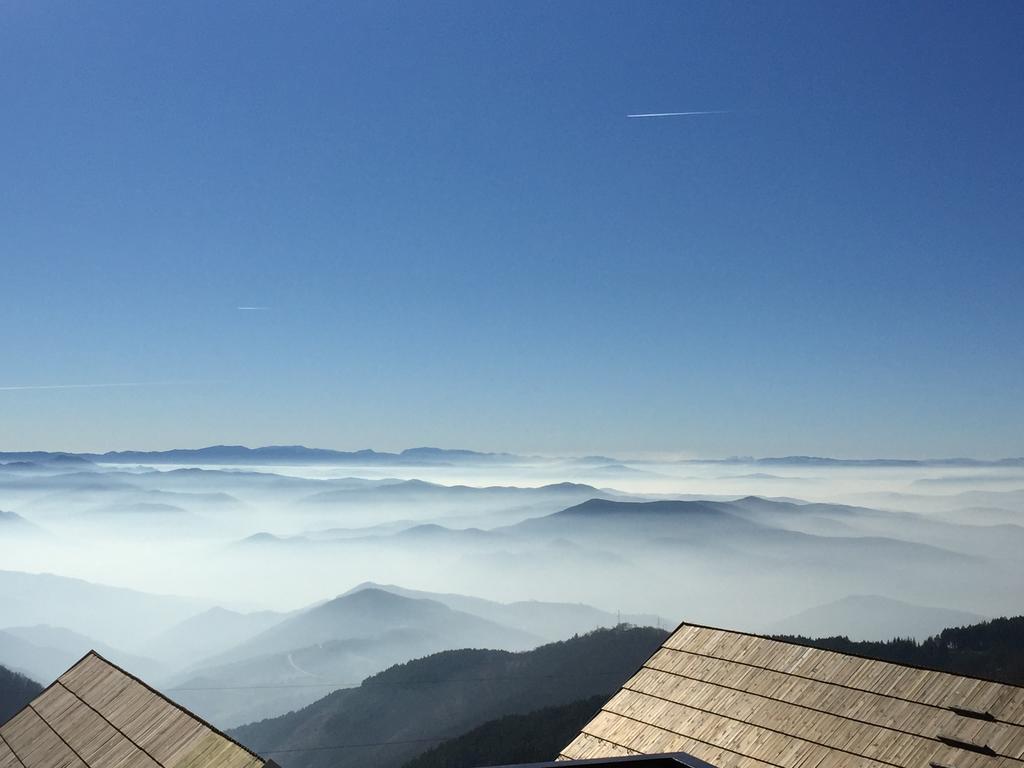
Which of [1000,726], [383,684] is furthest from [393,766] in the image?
[1000,726]

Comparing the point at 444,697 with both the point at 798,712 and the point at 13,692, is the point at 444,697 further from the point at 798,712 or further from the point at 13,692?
the point at 798,712

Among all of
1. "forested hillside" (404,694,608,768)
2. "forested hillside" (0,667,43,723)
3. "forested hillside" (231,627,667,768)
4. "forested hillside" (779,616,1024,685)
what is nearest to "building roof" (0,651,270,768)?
"forested hillside" (404,694,608,768)

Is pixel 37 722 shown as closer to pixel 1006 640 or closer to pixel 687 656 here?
pixel 687 656

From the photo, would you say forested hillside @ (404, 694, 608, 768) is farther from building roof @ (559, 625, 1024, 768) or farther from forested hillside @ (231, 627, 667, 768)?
building roof @ (559, 625, 1024, 768)

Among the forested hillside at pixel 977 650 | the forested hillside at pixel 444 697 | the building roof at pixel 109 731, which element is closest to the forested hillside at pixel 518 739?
the forested hillside at pixel 444 697

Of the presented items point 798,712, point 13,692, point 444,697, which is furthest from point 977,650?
point 13,692

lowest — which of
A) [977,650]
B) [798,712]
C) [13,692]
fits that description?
[13,692]
